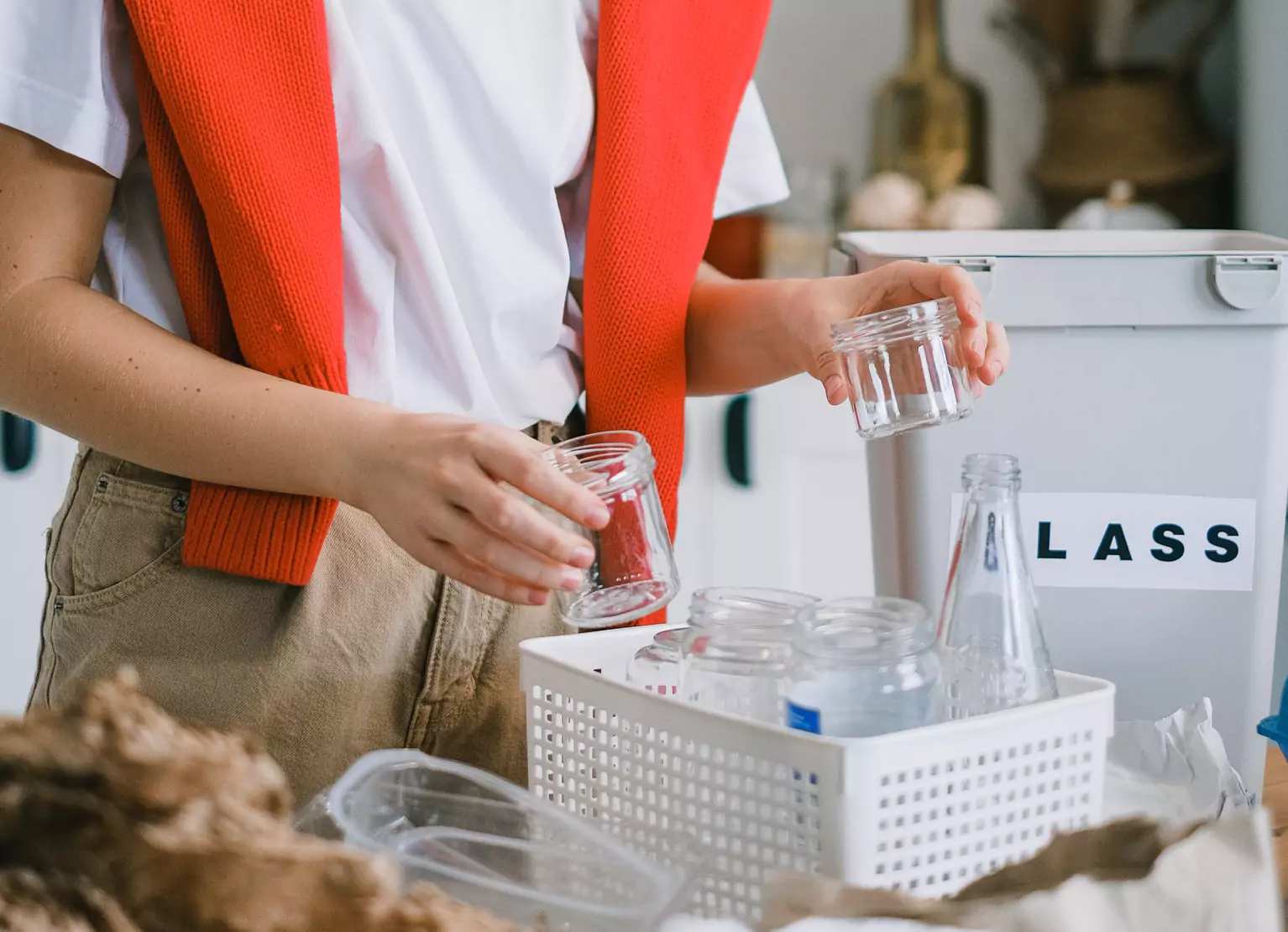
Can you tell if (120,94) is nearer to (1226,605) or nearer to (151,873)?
(151,873)

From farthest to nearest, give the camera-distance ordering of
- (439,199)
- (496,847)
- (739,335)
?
(739,335) < (439,199) < (496,847)

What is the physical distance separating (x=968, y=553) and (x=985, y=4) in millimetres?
1689

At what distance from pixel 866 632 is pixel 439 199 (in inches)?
16.6

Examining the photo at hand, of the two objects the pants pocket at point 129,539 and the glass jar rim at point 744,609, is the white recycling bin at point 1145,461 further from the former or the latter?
the pants pocket at point 129,539

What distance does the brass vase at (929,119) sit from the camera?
78.7 inches

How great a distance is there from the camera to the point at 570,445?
2.10 feet

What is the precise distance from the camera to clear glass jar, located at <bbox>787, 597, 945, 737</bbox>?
49 cm

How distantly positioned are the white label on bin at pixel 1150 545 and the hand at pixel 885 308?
183 millimetres

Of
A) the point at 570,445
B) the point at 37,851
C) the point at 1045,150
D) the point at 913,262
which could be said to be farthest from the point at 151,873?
the point at 1045,150

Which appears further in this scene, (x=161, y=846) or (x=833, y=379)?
(x=833, y=379)

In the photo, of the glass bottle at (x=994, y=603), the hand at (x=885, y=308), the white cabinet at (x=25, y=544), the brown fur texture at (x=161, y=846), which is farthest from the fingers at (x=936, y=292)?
the white cabinet at (x=25, y=544)

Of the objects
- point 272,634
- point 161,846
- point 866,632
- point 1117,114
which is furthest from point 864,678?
point 1117,114

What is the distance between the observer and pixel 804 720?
478 mm

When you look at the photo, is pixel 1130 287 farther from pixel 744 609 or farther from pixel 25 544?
pixel 25 544
